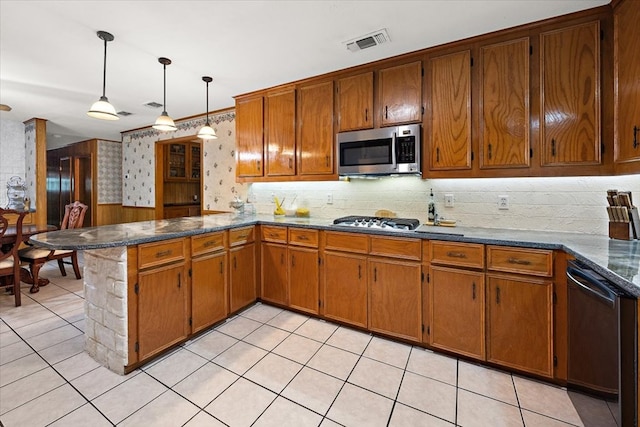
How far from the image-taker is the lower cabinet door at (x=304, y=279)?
9.20ft

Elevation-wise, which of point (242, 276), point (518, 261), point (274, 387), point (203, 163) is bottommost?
point (274, 387)

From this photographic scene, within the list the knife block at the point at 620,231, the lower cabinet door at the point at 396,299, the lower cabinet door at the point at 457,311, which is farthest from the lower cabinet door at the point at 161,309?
the knife block at the point at 620,231

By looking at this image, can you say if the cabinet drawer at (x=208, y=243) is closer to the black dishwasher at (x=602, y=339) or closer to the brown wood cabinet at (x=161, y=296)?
the brown wood cabinet at (x=161, y=296)

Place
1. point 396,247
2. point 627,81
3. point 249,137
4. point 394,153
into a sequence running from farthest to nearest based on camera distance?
point 249,137 → point 394,153 → point 396,247 → point 627,81

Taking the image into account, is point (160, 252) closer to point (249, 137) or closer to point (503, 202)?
point (249, 137)

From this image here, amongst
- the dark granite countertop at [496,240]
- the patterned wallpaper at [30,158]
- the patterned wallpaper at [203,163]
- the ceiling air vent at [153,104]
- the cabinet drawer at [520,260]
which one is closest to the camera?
the dark granite countertop at [496,240]

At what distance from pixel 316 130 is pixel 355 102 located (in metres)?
0.51

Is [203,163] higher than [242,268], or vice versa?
[203,163]

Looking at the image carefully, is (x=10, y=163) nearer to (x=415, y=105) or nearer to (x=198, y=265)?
(x=198, y=265)

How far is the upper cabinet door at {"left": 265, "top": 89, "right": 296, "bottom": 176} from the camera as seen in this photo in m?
3.28

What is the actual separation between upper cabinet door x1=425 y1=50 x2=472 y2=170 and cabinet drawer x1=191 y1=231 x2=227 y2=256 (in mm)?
2019

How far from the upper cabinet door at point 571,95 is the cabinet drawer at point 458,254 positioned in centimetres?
85

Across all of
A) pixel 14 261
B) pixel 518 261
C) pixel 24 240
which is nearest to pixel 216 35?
pixel 518 261

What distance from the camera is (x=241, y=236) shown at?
2908mm
